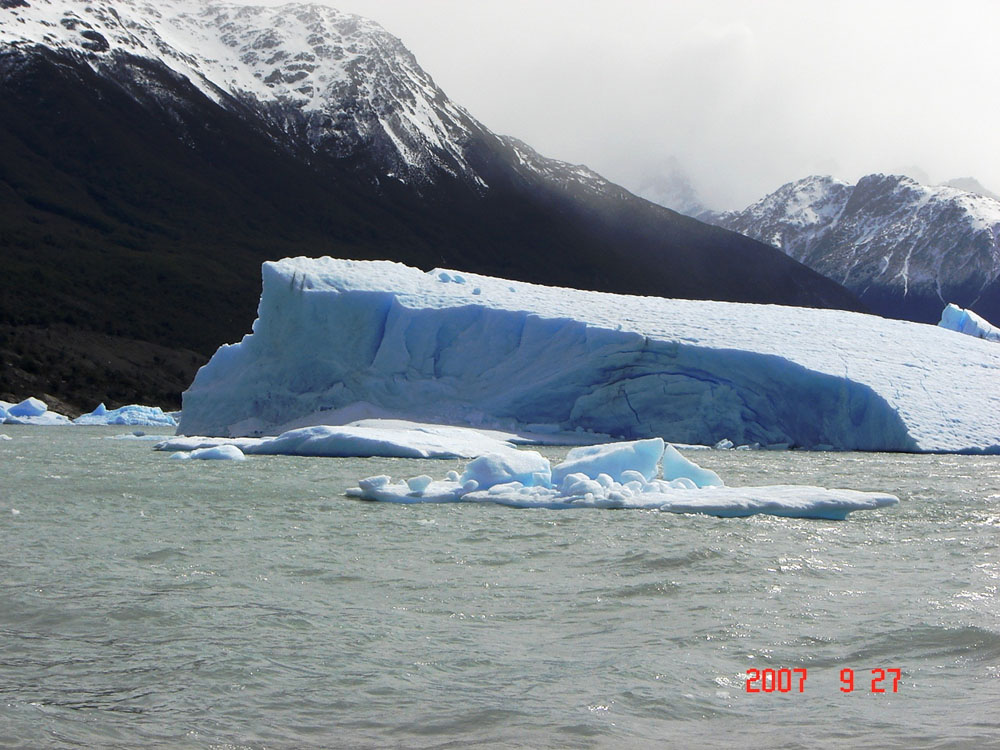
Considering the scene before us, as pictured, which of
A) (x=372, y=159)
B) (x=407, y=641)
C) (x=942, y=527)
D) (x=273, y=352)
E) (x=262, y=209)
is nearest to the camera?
(x=407, y=641)

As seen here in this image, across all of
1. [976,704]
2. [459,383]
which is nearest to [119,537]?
[976,704]

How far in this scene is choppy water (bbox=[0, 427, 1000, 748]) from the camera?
404 centimetres

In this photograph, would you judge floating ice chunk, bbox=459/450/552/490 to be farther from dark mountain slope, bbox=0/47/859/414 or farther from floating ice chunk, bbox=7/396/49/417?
dark mountain slope, bbox=0/47/859/414

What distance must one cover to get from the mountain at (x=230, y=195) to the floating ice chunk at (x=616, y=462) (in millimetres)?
30475

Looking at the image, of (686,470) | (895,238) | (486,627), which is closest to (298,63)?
(895,238)

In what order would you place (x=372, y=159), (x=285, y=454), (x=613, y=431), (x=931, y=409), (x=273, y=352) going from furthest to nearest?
(x=372, y=159) → (x=273, y=352) → (x=613, y=431) → (x=931, y=409) → (x=285, y=454)

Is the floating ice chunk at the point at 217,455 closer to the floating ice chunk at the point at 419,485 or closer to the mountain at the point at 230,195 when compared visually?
the floating ice chunk at the point at 419,485

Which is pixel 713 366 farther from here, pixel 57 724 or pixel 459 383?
pixel 57 724

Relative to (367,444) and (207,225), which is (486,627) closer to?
(367,444)

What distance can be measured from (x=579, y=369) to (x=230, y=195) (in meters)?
53.6

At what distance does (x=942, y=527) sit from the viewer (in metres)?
8.36

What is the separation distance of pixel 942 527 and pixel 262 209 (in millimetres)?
63329

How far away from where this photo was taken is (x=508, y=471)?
1048 cm
